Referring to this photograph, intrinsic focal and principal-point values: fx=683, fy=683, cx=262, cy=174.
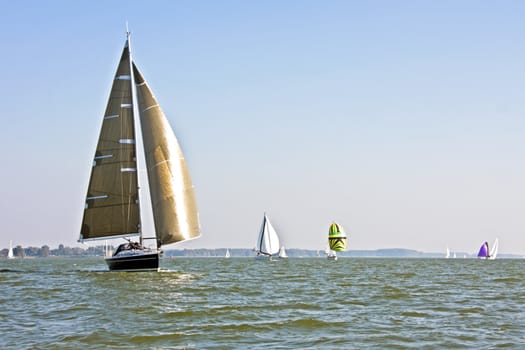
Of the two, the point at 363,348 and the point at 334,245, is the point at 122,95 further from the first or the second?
the point at 334,245

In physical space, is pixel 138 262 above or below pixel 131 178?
below

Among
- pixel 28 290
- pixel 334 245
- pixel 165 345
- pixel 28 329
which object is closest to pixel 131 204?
pixel 28 290

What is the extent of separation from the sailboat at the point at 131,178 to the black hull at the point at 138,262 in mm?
152

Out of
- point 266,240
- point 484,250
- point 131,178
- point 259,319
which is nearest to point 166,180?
point 131,178

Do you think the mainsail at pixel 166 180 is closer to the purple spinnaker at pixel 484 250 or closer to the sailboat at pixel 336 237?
the sailboat at pixel 336 237

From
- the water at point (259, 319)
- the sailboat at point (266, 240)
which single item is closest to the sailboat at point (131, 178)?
the water at point (259, 319)

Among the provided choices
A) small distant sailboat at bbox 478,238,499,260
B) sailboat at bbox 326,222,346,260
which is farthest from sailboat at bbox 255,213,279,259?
small distant sailboat at bbox 478,238,499,260

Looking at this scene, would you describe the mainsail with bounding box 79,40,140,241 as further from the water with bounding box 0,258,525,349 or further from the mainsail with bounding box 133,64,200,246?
the water with bounding box 0,258,525,349

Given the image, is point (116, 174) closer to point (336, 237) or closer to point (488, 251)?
point (336, 237)

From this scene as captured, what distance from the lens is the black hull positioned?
44375 mm

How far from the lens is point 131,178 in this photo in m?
47.2

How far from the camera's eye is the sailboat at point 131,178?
45.8m

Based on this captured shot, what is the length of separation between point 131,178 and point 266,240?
80950 mm

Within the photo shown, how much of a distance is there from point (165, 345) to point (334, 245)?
113839 millimetres
